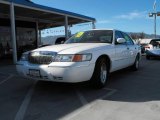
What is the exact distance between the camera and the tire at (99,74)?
20.6ft

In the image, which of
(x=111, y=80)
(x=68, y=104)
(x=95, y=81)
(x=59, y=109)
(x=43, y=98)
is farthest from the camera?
(x=111, y=80)

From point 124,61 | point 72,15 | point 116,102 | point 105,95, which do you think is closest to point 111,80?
point 124,61

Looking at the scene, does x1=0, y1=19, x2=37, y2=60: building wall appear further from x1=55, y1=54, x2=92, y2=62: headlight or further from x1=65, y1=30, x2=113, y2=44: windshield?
x1=55, y1=54, x2=92, y2=62: headlight

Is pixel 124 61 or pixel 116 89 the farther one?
pixel 124 61

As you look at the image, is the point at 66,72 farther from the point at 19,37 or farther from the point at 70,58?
the point at 19,37

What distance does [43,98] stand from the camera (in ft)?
18.8

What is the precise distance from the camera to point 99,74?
6324 millimetres

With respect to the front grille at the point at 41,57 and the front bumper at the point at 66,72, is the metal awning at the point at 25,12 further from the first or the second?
the front bumper at the point at 66,72

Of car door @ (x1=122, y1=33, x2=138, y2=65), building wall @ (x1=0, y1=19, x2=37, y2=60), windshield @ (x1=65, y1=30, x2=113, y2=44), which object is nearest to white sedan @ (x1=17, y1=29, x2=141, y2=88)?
windshield @ (x1=65, y1=30, x2=113, y2=44)

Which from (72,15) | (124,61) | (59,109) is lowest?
(59,109)

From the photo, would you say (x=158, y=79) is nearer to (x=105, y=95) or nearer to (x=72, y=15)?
(x=105, y=95)

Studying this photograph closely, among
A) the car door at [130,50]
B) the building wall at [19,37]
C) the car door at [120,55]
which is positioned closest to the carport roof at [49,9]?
the building wall at [19,37]

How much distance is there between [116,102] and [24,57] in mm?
2630

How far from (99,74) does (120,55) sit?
1.71m
